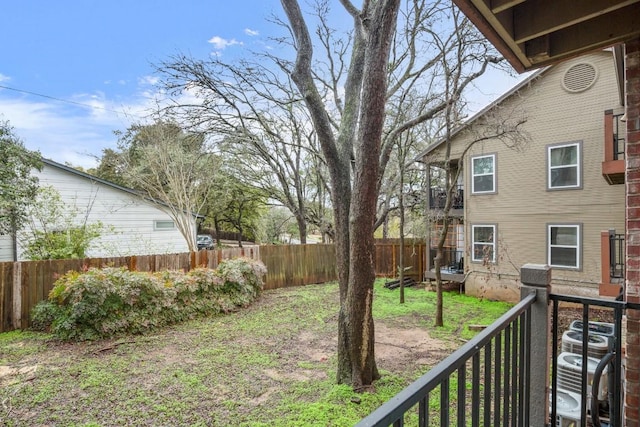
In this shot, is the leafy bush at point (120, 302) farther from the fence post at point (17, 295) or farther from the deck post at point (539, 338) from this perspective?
the deck post at point (539, 338)

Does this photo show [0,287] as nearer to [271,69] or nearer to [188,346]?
[188,346]

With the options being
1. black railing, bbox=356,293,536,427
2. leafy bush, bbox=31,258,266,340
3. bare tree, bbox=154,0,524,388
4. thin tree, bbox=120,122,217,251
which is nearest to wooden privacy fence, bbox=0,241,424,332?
leafy bush, bbox=31,258,266,340

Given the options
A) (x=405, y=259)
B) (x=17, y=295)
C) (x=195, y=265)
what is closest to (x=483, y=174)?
(x=405, y=259)

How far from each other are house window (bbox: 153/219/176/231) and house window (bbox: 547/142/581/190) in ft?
42.5

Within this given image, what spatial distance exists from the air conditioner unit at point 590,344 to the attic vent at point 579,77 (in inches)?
290

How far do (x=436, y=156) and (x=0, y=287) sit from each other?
11.0 meters

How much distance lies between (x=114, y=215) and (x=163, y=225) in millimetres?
1793

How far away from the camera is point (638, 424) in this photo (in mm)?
1765

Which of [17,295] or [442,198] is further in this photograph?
[442,198]

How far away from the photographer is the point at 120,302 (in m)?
6.20

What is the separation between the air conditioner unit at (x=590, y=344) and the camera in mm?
2945

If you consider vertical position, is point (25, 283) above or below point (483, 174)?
below

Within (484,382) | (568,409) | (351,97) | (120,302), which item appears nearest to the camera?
(484,382)

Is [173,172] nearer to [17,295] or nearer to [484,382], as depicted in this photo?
[17,295]
